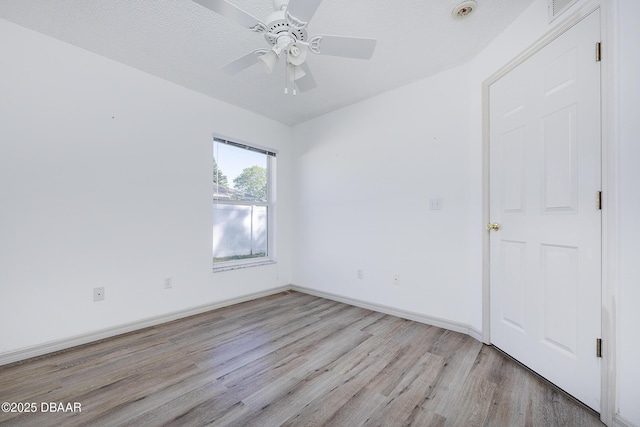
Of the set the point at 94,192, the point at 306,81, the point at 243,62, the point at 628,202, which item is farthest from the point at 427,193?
the point at 94,192

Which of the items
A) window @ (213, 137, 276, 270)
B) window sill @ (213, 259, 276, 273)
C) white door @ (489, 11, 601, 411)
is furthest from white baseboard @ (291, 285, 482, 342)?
window @ (213, 137, 276, 270)

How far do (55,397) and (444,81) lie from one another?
381 centimetres

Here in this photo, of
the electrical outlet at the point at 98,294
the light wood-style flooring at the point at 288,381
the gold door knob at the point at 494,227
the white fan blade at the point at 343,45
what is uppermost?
the white fan blade at the point at 343,45

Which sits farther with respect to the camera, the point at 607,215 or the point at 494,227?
the point at 494,227

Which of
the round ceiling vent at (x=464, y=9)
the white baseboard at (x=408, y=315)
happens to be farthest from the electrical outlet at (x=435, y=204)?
the round ceiling vent at (x=464, y=9)

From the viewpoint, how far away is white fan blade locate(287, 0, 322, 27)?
1249mm

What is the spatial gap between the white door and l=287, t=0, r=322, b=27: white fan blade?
1.51 meters

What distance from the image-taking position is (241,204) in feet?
11.5

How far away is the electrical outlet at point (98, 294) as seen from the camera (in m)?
2.26

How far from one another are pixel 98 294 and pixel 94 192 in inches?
35.5

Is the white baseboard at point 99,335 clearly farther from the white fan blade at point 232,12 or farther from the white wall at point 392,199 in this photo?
the white fan blade at point 232,12

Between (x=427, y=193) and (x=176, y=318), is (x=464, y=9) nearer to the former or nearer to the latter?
(x=427, y=193)

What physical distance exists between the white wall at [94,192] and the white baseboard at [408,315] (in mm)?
1394

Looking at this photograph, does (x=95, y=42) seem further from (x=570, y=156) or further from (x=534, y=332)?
(x=534, y=332)
